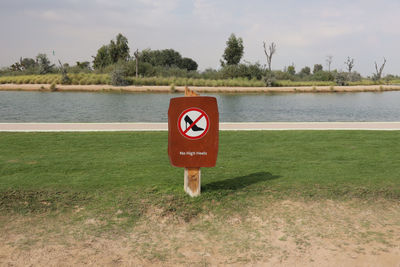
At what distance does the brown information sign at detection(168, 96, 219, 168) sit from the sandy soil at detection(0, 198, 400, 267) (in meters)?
0.83

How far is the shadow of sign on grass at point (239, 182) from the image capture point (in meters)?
5.74

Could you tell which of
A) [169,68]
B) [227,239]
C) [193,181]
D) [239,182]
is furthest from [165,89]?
[227,239]

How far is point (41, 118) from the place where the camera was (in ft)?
55.7

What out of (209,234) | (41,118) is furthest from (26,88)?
(209,234)

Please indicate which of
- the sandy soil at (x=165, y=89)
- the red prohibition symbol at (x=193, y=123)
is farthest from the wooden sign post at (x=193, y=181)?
the sandy soil at (x=165, y=89)

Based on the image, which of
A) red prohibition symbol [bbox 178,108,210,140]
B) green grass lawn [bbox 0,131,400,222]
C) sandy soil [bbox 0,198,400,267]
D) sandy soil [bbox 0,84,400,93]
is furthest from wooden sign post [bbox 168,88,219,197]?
sandy soil [bbox 0,84,400,93]

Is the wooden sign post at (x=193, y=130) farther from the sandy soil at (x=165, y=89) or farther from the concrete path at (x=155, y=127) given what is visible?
the sandy soil at (x=165, y=89)

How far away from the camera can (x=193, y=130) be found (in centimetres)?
521

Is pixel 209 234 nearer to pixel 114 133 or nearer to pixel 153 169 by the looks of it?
pixel 153 169

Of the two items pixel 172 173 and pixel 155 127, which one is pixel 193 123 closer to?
pixel 172 173

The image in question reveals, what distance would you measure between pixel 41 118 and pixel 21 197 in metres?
12.6

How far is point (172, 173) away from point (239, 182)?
4.02ft

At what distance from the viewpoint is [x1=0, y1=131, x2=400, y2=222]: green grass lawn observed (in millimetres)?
5215

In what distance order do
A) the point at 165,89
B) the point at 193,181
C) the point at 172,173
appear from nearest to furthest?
1. the point at 193,181
2. the point at 172,173
3. the point at 165,89
